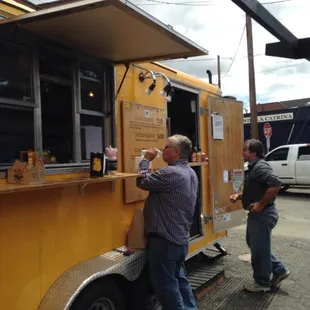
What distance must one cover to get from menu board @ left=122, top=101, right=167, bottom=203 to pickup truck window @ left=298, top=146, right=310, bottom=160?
434 inches

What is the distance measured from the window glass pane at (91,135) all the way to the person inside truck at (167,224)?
0.45 metres

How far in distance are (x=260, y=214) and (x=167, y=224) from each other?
5.74 ft

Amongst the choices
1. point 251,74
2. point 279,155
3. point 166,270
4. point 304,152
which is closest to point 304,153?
point 304,152

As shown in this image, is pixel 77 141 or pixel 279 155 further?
pixel 279 155

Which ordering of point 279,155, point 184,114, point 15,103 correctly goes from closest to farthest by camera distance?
point 15,103
point 184,114
point 279,155

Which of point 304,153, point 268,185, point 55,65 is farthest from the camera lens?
point 304,153

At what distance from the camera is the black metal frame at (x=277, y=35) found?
2.86 m

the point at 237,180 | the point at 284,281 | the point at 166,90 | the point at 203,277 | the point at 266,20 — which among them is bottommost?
the point at 284,281

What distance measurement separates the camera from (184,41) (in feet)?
11.1

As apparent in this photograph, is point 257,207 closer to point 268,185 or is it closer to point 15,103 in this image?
point 268,185

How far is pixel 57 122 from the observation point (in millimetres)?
3191

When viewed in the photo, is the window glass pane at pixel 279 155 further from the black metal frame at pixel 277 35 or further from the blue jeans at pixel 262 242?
the black metal frame at pixel 277 35

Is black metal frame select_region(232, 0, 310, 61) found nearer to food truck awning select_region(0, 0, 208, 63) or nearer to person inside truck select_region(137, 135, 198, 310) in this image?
food truck awning select_region(0, 0, 208, 63)

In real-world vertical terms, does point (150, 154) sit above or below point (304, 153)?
above
